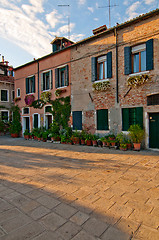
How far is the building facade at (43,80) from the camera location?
12086 mm

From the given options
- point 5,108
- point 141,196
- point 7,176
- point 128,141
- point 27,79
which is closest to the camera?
point 141,196

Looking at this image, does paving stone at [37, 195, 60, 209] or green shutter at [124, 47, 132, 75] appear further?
green shutter at [124, 47, 132, 75]

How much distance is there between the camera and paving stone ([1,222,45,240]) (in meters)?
2.23

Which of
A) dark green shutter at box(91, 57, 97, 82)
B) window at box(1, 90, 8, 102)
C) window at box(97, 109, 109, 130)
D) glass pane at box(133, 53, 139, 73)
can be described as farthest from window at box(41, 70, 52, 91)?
window at box(1, 90, 8, 102)

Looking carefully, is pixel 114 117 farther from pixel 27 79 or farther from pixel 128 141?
pixel 27 79

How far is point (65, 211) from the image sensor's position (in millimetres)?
2846

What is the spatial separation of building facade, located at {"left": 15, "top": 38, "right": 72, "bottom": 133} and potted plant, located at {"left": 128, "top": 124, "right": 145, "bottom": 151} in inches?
233

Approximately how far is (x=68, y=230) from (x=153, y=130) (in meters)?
7.17

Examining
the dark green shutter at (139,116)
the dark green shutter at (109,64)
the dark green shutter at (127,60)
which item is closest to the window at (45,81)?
the dark green shutter at (109,64)

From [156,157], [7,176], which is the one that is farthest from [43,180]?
[156,157]

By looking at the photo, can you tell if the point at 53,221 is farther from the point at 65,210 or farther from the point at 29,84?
the point at 29,84

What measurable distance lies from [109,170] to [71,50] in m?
9.61

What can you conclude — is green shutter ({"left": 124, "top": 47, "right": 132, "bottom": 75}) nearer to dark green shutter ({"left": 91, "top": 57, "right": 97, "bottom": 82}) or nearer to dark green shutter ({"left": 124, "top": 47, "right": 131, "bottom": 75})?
dark green shutter ({"left": 124, "top": 47, "right": 131, "bottom": 75})

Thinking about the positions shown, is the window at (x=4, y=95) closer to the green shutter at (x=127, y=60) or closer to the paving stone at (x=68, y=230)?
the green shutter at (x=127, y=60)
